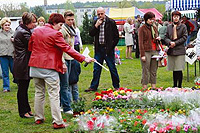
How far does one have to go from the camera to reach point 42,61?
575 cm

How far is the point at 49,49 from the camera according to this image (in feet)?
18.9

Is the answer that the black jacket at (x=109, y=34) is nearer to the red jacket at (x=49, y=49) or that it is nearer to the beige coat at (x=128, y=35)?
the red jacket at (x=49, y=49)

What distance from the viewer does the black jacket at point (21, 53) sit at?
21.5ft

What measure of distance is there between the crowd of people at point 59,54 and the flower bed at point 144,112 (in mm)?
732

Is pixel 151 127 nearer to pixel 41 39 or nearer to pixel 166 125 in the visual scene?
pixel 166 125

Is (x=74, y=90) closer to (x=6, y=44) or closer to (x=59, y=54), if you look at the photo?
(x=59, y=54)

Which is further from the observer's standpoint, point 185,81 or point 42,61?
point 185,81

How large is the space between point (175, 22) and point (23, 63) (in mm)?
3733

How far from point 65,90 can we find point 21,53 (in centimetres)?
104

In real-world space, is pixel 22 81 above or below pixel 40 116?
above

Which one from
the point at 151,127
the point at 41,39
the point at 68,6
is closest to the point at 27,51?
the point at 41,39

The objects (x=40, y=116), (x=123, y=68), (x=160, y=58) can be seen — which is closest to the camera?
(x=40, y=116)

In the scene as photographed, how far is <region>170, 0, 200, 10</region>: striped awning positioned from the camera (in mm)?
17797

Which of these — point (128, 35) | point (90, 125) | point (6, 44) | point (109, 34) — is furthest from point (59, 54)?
point (128, 35)
